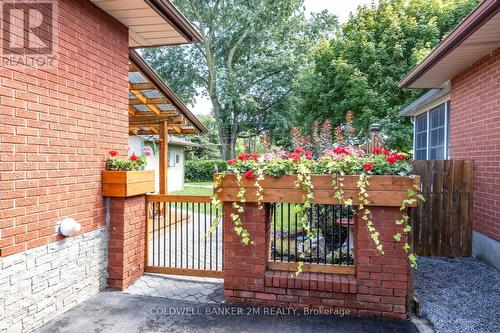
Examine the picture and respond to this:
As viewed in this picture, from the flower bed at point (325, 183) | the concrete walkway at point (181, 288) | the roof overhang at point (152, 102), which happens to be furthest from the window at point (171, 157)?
the flower bed at point (325, 183)

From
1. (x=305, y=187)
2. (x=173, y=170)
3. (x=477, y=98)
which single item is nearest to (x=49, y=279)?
(x=305, y=187)

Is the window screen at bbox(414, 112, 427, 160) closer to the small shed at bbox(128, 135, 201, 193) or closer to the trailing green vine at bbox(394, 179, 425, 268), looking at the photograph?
the trailing green vine at bbox(394, 179, 425, 268)

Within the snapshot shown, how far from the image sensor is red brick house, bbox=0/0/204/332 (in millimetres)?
2727

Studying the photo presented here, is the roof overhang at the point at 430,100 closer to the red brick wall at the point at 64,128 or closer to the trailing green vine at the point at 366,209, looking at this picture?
the trailing green vine at the point at 366,209

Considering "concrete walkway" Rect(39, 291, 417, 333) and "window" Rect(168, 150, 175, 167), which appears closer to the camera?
"concrete walkway" Rect(39, 291, 417, 333)

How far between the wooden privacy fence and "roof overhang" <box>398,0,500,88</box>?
160 centimetres

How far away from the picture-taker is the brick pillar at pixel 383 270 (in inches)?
126

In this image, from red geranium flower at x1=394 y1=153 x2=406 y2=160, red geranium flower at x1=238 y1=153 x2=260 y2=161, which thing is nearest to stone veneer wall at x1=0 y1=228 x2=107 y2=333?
red geranium flower at x1=238 y1=153 x2=260 y2=161

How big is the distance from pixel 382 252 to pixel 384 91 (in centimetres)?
1051

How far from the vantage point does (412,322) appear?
3135 millimetres

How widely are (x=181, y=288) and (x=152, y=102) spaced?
4.63 m

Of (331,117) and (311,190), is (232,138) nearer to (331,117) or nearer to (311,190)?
(331,117)

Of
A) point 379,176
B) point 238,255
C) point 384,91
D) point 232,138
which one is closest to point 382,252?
point 379,176

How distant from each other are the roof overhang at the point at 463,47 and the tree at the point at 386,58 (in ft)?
17.6
